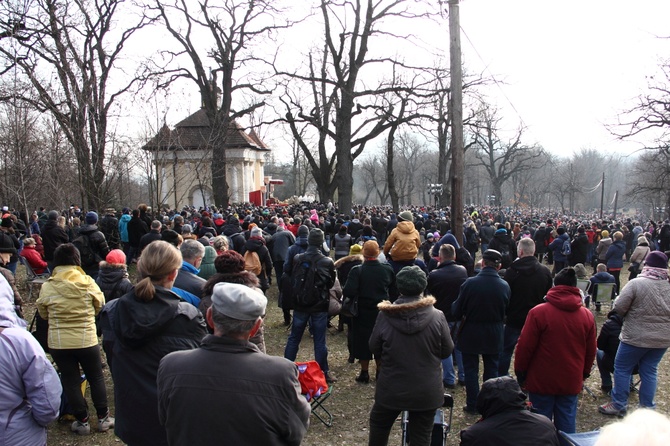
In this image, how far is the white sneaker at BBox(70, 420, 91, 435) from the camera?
5031 millimetres

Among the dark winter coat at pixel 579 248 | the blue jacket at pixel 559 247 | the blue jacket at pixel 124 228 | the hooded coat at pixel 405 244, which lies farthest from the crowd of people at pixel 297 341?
the dark winter coat at pixel 579 248

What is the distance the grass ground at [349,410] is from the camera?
16.6 feet

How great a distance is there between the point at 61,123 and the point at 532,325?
12.2m

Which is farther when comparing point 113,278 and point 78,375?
point 113,278

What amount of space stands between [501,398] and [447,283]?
141 inches

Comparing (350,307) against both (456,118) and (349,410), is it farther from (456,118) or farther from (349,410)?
(456,118)

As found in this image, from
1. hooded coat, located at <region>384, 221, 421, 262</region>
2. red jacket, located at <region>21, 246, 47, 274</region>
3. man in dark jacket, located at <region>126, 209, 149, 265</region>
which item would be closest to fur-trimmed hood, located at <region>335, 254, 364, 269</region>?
hooded coat, located at <region>384, 221, 421, 262</region>

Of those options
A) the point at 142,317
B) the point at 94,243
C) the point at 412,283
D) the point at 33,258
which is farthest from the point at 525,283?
the point at 33,258

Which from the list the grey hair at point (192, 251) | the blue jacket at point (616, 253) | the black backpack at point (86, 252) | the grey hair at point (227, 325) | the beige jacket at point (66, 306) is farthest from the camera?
the blue jacket at point (616, 253)

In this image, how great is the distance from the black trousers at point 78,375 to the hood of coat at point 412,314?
10.0 feet

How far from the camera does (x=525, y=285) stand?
585cm

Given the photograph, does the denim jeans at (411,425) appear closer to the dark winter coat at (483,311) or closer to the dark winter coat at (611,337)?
the dark winter coat at (483,311)

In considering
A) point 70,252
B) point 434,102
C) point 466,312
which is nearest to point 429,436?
point 466,312

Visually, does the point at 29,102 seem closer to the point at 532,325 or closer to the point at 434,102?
the point at 532,325
